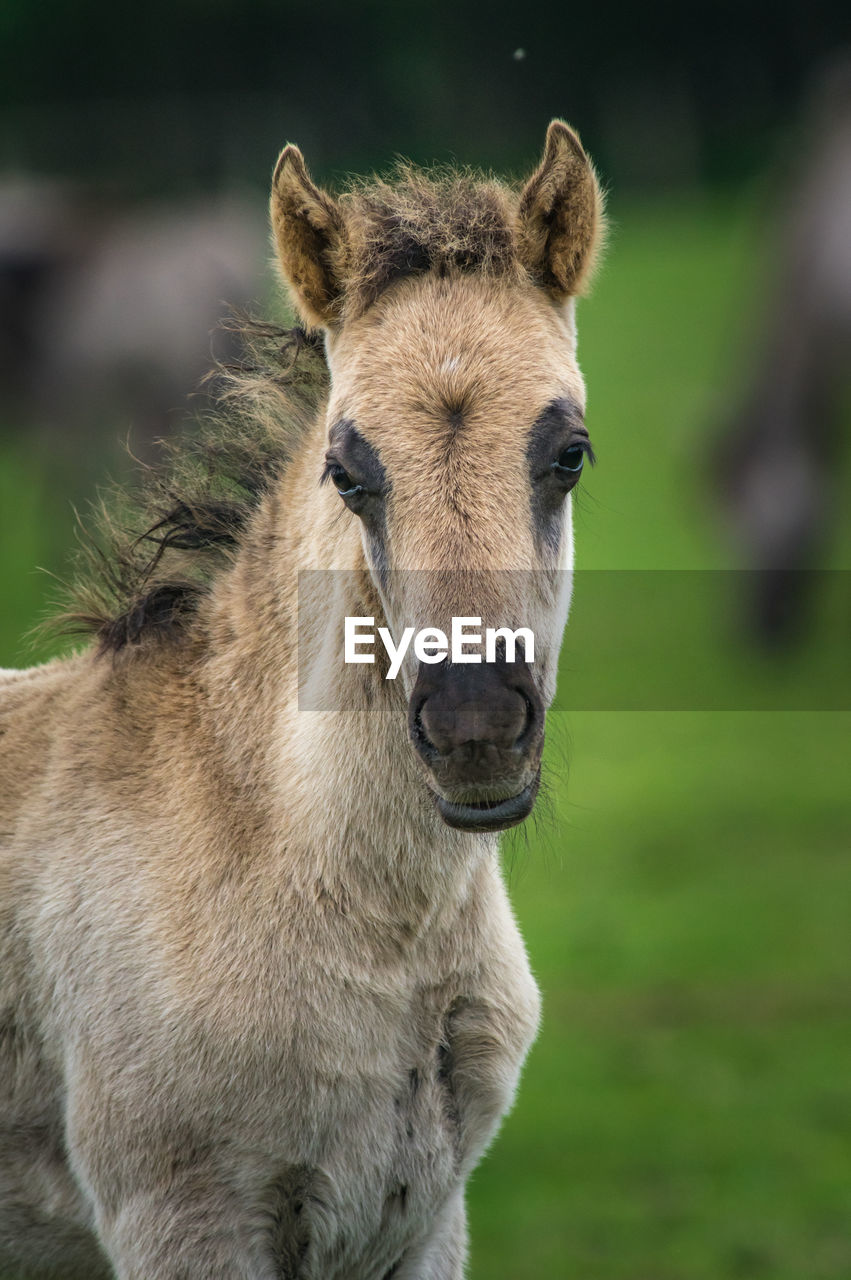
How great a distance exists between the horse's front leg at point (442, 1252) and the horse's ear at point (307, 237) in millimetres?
2155

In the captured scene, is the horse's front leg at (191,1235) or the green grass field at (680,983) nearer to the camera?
the horse's front leg at (191,1235)

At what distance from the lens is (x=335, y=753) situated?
3.11 metres

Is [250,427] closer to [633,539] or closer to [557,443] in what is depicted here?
[557,443]

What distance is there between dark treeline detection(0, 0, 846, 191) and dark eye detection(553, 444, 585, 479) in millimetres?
22732

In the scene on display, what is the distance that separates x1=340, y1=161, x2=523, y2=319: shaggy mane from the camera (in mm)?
3105

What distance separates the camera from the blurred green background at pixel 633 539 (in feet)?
20.7

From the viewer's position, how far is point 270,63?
31266 mm

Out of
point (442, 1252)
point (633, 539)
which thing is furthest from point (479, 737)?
point (633, 539)

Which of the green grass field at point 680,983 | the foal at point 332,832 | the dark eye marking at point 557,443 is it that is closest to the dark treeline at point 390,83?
the green grass field at point 680,983

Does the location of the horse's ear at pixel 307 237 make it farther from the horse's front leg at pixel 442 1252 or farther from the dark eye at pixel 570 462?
the horse's front leg at pixel 442 1252

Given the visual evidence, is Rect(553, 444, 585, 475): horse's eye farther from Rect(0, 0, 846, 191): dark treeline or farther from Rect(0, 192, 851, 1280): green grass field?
Rect(0, 0, 846, 191): dark treeline

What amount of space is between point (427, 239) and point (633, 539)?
14.5 m

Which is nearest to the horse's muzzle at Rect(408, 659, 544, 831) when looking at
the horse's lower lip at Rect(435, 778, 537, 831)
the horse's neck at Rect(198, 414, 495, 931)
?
the horse's lower lip at Rect(435, 778, 537, 831)

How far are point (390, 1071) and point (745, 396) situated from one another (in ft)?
43.2
